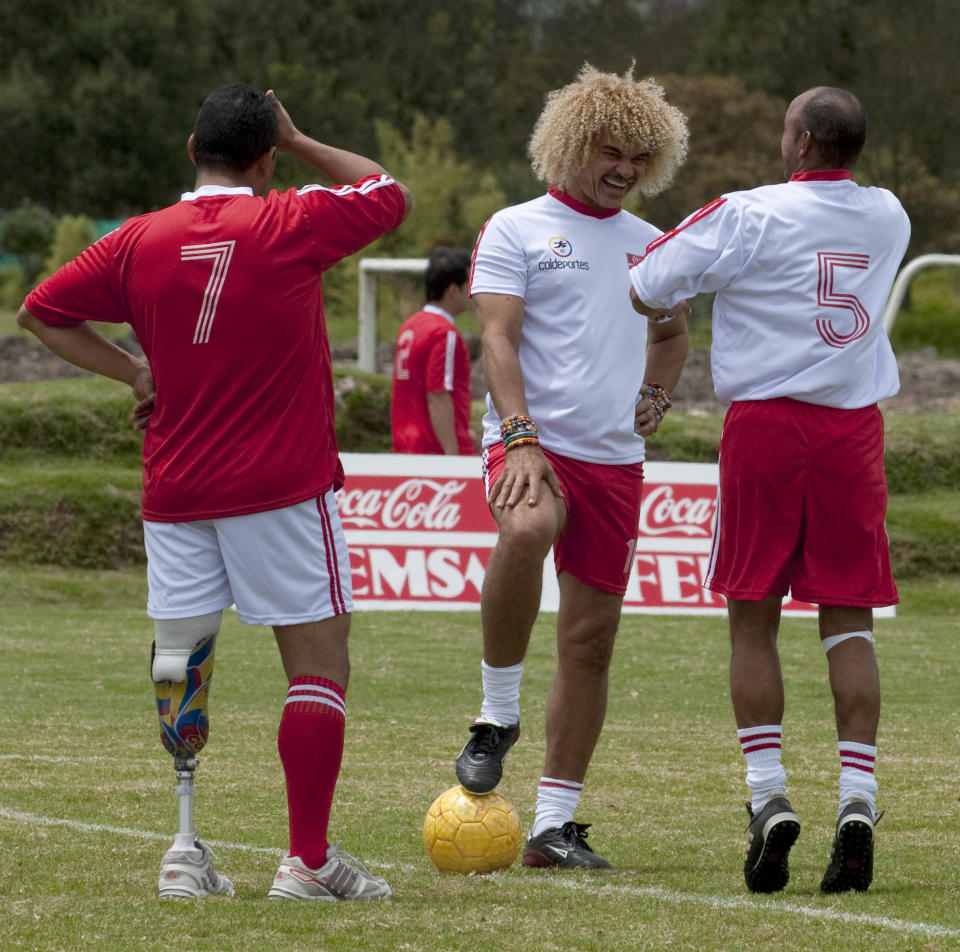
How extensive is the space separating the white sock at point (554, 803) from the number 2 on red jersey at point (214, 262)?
1890mm

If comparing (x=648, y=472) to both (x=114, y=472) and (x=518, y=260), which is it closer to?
(x=114, y=472)

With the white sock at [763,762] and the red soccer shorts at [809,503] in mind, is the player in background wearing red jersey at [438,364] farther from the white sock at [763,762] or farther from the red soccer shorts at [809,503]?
the white sock at [763,762]

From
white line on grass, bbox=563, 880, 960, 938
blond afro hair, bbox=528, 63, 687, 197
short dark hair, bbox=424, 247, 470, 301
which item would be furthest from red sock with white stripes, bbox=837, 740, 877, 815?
short dark hair, bbox=424, 247, 470, 301

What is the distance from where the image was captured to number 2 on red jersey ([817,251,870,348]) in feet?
15.7

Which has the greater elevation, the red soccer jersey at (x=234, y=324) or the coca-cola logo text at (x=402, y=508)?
the red soccer jersey at (x=234, y=324)

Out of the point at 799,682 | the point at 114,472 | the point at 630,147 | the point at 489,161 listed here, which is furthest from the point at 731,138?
the point at 630,147

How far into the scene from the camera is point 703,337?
32.2 meters

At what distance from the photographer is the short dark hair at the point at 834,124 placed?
15.9 feet

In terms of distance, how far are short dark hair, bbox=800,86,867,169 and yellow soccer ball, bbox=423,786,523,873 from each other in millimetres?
2116

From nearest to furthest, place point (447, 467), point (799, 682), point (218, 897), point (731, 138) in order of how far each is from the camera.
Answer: point (218, 897)
point (799, 682)
point (447, 467)
point (731, 138)

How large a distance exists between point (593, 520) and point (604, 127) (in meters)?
1.22

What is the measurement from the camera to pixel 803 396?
4805 mm

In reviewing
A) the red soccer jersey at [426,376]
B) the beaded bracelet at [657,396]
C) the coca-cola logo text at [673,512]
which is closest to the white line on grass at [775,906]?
the beaded bracelet at [657,396]

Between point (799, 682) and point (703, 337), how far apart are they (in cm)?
2261
